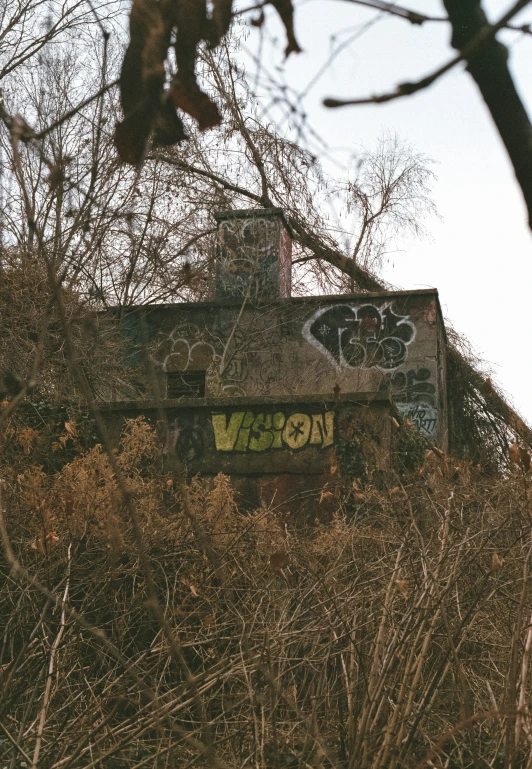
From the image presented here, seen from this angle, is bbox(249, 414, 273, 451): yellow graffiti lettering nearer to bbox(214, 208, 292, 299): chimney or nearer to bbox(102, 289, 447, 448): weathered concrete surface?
bbox(102, 289, 447, 448): weathered concrete surface

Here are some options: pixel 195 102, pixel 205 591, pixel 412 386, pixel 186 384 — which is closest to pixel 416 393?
pixel 412 386

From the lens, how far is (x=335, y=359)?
53.3 feet

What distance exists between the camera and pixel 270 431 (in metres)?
9.53

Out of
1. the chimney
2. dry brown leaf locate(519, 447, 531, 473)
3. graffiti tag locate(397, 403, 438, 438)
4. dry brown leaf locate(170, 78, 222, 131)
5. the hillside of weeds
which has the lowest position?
the hillside of weeds

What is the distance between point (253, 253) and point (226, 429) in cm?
714

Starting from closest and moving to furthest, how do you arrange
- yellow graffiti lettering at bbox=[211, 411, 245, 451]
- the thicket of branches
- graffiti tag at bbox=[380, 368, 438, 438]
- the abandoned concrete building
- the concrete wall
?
1. the thicket of branches
2. the concrete wall
3. yellow graffiti lettering at bbox=[211, 411, 245, 451]
4. the abandoned concrete building
5. graffiti tag at bbox=[380, 368, 438, 438]

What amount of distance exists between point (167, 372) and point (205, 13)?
14.8m

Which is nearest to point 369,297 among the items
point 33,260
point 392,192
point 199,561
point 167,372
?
point 167,372

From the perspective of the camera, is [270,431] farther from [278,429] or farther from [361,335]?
[361,335]

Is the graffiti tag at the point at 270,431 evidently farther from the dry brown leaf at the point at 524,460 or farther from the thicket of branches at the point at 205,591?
the dry brown leaf at the point at 524,460

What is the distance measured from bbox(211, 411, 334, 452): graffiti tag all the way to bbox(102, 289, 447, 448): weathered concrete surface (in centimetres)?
613

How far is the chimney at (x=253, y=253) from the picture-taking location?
53.3 ft

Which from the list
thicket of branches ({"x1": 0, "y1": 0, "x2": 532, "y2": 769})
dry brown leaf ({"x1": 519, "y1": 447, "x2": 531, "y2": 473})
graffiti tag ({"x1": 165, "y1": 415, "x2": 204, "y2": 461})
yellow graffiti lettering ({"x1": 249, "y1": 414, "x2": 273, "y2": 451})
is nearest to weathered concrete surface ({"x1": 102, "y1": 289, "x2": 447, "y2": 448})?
thicket of branches ({"x1": 0, "y1": 0, "x2": 532, "y2": 769})

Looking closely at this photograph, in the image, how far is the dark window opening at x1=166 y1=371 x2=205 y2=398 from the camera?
53.5 ft
